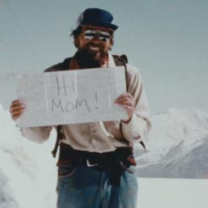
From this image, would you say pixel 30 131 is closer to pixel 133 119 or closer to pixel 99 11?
pixel 133 119

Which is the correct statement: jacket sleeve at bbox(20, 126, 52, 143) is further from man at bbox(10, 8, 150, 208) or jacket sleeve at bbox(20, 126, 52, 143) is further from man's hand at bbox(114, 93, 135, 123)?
man's hand at bbox(114, 93, 135, 123)

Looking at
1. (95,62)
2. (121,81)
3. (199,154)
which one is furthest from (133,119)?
(199,154)

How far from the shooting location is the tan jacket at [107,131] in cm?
189

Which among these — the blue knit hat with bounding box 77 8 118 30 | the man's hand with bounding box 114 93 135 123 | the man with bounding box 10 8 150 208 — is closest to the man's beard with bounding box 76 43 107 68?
the man with bounding box 10 8 150 208

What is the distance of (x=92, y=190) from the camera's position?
186 centimetres

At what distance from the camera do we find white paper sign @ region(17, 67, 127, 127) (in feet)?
6.10

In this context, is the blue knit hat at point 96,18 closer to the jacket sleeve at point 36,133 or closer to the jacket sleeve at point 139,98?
the jacket sleeve at point 139,98

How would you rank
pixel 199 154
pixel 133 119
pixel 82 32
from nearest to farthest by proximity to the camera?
pixel 133 119 < pixel 82 32 < pixel 199 154

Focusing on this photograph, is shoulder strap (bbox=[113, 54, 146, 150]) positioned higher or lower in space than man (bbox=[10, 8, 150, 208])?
higher

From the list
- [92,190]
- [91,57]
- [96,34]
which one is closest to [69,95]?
[91,57]

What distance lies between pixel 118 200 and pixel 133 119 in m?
0.39

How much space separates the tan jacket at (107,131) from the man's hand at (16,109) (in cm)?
10

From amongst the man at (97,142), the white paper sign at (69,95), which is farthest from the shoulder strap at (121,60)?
the white paper sign at (69,95)

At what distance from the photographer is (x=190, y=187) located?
848cm
